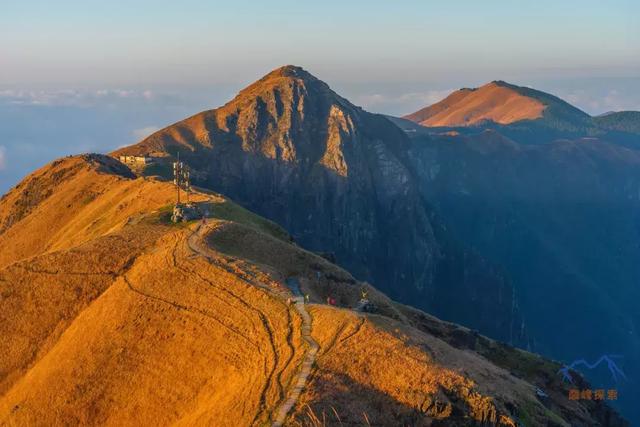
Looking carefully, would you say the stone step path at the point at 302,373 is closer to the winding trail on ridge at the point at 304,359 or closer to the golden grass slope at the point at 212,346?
the winding trail on ridge at the point at 304,359

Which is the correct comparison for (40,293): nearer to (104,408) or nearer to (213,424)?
(104,408)

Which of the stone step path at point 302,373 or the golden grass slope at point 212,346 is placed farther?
the golden grass slope at point 212,346

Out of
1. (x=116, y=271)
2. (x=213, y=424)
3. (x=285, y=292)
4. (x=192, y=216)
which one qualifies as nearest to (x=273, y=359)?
(x=213, y=424)

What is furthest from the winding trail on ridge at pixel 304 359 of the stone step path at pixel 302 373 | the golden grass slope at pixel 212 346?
the golden grass slope at pixel 212 346

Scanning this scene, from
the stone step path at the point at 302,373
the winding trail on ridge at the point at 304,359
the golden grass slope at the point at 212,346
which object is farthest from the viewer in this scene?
the golden grass slope at the point at 212,346

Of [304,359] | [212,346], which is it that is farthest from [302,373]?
[212,346]
